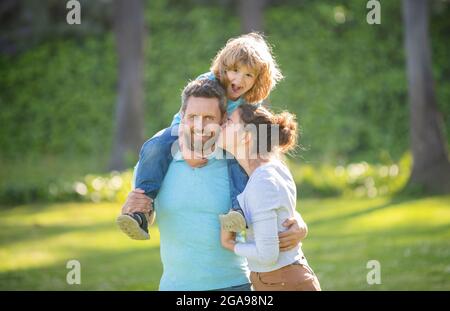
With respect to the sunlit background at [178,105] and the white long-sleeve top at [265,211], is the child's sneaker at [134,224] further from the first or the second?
the sunlit background at [178,105]

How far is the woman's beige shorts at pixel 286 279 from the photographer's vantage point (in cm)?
313

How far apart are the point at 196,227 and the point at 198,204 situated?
0.31 feet

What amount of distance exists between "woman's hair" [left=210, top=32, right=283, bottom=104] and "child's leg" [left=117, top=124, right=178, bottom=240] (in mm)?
356

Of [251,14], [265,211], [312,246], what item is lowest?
[312,246]

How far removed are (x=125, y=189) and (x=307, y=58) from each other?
4455 mm

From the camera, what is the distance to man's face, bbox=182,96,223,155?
3.06m

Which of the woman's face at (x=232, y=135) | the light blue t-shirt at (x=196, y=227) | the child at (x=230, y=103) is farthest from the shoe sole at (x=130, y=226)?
the woman's face at (x=232, y=135)

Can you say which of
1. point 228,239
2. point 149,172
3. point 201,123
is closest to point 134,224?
point 149,172

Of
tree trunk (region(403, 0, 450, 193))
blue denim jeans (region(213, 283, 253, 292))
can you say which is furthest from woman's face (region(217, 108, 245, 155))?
tree trunk (region(403, 0, 450, 193))

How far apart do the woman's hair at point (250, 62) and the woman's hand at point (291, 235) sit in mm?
546

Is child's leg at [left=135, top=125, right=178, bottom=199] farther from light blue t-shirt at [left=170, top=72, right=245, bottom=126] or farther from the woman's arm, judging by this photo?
the woman's arm

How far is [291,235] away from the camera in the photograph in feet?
10.1
